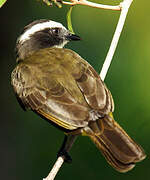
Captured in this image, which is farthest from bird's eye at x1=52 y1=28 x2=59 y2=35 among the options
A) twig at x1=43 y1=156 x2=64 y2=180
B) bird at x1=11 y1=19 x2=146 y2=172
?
twig at x1=43 y1=156 x2=64 y2=180

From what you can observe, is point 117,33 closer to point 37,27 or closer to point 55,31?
point 55,31

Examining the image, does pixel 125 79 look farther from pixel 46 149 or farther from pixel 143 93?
pixel 46 149

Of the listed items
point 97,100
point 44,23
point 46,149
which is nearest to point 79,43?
point 44,23

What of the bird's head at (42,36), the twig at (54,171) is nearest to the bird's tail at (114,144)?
the twig at (54,171)

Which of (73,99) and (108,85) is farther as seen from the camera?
(108,85)

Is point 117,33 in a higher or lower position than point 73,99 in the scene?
higher

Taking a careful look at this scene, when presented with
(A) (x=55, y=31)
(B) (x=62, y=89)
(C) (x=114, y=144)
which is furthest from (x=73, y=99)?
(A) (x=55, y=31)

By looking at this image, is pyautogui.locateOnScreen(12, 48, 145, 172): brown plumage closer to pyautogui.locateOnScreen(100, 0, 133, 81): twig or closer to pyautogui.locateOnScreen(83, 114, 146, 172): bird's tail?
pyautogui.locateOnScreen(83, 114, 146, 172): bird's tail
